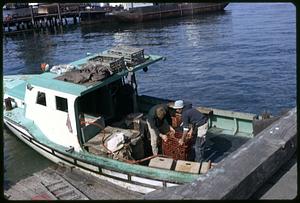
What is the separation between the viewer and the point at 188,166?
29.6ft

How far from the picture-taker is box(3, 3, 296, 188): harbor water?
1923cm

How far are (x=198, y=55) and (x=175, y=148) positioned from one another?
70.2 ft

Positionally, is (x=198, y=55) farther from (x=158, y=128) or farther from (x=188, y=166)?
(x=188, y=166)

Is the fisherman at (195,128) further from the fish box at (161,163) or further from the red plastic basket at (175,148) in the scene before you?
the fish box at (161,163)

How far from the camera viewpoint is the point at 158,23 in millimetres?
53000

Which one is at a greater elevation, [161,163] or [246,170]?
[246,170]

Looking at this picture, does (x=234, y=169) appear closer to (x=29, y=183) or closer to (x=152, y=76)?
(x=29, y=183)

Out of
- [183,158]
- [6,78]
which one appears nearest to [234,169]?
[183,158]

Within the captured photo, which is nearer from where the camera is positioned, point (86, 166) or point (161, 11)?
point (86, 166)

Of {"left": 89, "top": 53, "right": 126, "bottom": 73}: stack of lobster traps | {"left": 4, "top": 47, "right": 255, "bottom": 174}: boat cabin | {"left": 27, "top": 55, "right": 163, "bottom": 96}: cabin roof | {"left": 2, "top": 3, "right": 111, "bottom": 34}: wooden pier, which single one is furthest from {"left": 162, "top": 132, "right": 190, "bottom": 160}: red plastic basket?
{"left": 2, "top": 3, "right": 111, "bottom": 34}: wooden pier

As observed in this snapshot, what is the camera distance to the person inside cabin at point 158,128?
31.8 ft

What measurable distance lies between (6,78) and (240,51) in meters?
17.2

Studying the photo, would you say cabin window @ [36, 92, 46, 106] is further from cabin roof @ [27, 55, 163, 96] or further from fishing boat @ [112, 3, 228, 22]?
fishing boat @ [112, 3, 228, 22]

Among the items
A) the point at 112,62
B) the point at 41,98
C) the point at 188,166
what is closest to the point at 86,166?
the point at 41,98
